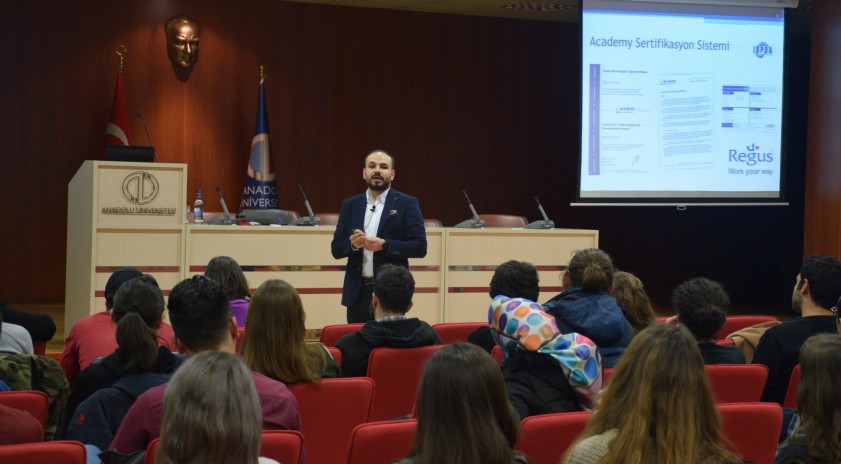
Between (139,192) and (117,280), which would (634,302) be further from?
(139,192)

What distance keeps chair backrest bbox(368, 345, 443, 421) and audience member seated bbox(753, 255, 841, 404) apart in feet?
4.13

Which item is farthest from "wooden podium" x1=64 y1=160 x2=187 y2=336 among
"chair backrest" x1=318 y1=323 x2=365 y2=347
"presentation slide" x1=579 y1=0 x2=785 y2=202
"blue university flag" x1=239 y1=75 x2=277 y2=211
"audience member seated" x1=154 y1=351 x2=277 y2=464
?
"audience member seated" x1=154 y1=351 x2=277 y2=464

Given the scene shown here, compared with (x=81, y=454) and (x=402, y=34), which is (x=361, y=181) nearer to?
(x=402, y=34)

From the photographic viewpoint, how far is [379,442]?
239 cm

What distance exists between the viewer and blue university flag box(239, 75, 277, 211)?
32.3ft

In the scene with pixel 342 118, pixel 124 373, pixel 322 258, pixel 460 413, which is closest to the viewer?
pixel 460 413

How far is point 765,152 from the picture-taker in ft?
28.2

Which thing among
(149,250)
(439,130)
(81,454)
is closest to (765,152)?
(439,130)

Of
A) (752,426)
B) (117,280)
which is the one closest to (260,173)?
(117,280)

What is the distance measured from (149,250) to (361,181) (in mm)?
4525

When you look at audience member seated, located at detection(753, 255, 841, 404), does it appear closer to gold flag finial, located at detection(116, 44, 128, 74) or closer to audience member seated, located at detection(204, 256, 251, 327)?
audience member seated, located at detection(204, 256, 251, 327)

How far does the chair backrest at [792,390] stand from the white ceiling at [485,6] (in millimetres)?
7276

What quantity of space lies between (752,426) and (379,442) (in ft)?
3.64

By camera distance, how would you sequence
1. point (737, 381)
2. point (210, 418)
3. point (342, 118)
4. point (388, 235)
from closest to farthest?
point (210, 418) < point (737, 381) < point (388, 235) < point (342, 118)
